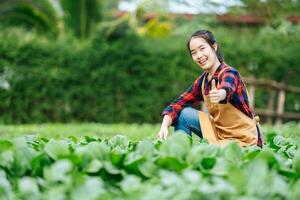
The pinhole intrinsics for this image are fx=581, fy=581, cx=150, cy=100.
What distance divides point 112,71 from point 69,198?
1034 cm

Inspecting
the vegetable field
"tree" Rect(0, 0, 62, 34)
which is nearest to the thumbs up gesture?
the vegetable field

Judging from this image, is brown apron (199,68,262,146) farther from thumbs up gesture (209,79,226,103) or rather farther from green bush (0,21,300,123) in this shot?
green bush (0,21,300,123)

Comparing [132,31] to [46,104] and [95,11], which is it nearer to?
[95,11]

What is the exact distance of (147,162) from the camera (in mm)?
2400

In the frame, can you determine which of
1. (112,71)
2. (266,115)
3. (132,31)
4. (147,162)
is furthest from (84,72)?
(147,162)

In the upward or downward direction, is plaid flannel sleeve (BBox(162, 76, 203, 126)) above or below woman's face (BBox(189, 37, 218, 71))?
below

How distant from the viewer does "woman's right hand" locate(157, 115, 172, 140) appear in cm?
400

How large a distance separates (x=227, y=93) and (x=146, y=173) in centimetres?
139

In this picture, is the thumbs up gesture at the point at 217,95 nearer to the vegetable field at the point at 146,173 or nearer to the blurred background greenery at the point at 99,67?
the vegetable field at the point at 146,173

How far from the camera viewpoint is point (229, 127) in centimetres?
402

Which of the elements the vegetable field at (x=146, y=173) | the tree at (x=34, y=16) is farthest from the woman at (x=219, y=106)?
the tree at (x=34, y=16)

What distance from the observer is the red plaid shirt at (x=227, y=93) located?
12.2ft

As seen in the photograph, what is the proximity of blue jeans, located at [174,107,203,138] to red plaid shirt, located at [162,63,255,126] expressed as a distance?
51 millimetres

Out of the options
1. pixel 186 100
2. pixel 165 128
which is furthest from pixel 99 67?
pixel 165 128
